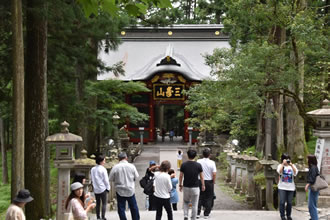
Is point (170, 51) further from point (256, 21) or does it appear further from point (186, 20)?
point (256, 21)

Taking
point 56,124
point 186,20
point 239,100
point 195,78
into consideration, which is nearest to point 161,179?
point 239,100

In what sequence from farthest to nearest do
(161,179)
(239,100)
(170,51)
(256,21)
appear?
(170,51) → (256,21) → (239,100) → (161,179)

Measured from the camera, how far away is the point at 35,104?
29.3 feet

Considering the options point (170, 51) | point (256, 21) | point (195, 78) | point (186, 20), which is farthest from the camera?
point (186, 20)

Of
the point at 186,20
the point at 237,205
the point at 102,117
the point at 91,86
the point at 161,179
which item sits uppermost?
the point at 186,20

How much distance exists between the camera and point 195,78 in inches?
1014

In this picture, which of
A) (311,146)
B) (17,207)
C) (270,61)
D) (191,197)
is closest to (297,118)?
(270,61)

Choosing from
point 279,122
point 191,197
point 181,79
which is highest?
point 181,79

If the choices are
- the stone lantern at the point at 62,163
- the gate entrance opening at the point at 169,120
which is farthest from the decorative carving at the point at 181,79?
the stone lantern at the point at 62,163

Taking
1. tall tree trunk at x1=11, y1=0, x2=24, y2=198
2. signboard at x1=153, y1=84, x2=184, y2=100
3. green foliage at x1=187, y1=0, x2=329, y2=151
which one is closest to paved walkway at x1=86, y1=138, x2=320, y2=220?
tall tree trunk at x1=11, y1=0, x2=24, y2=198

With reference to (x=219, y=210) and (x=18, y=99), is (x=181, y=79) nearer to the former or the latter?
(x=219, y=210)

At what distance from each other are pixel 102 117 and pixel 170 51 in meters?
14.5

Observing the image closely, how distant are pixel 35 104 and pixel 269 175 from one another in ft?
19.4

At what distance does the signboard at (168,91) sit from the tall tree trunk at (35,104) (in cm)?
1777
